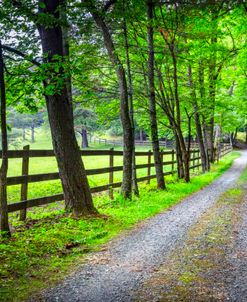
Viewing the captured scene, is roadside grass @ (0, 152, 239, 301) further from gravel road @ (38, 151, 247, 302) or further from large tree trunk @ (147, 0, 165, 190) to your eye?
large tree trunk @ (147, 0, 165, 190)

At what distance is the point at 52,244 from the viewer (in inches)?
224

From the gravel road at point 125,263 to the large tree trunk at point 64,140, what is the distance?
1491 mm

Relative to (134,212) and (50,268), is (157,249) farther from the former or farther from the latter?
(134,212)

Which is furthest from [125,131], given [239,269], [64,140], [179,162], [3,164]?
[179,162]

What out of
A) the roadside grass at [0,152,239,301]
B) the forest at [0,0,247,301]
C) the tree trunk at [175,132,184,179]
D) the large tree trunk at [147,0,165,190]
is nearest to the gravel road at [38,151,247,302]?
the roadside grass at [0,152,239,301]

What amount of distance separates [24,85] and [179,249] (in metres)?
3.87

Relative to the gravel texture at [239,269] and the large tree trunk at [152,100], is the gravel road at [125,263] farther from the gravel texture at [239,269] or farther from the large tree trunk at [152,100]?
the large tree trunk at [152,100]

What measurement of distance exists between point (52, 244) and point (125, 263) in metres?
1.49

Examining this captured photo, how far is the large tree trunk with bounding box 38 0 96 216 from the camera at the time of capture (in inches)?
280

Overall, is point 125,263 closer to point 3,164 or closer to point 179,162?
point 3,164

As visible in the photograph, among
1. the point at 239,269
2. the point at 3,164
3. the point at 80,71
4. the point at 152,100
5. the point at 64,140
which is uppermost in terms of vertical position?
the point at 152,100

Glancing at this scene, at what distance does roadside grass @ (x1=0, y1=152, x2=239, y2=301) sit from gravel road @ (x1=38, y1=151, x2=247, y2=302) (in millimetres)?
253

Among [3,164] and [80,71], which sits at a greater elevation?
[80,71]

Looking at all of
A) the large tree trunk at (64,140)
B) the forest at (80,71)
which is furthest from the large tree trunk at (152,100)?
the large tree trunk at (64,140)
